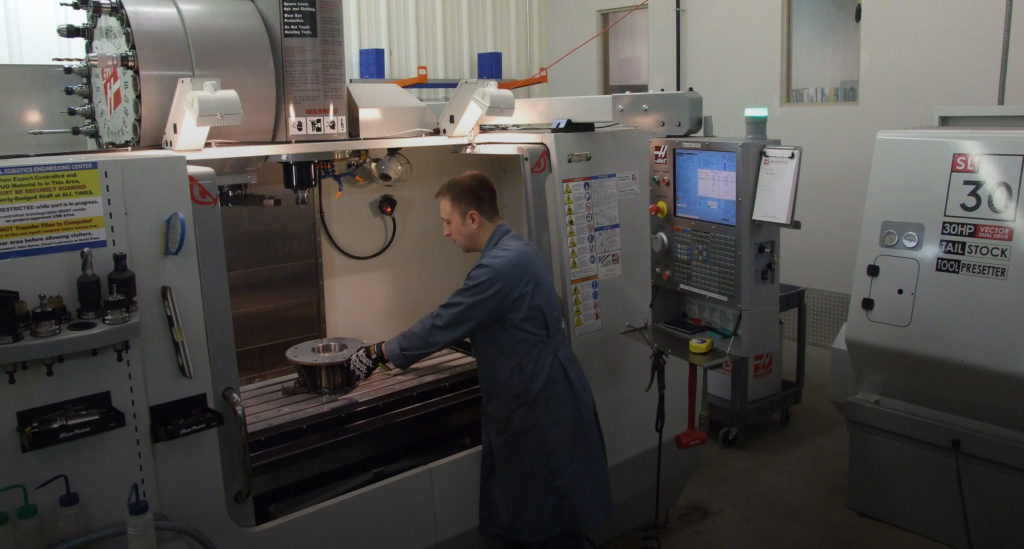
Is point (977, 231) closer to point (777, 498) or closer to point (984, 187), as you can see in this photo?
point (984, 187)

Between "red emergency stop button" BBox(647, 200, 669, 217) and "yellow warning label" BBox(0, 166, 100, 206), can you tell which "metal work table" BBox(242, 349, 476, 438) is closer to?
"yellow warning label" BBox(0, 166, 100, 206)

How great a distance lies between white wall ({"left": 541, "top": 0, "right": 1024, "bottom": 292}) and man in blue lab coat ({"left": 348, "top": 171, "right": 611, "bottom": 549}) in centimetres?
310

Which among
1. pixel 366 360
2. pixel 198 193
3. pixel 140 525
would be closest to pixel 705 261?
pixel 366 360

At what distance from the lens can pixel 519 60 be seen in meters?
6.37

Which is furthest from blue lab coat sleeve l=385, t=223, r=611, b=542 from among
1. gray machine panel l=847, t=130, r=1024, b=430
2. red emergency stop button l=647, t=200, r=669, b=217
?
red emergency stop button l=647, t=200, r=669, b=217

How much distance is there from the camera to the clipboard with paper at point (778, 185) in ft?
10.4

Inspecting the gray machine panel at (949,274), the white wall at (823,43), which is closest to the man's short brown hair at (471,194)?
the gray machine panel at (949,274)

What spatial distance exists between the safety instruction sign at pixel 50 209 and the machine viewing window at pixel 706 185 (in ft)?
8.06

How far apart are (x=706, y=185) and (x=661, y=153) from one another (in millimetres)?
297

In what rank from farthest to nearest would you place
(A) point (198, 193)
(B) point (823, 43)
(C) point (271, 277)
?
1. (B) point (823, 43)
2. (C) point (271, 277)
3. (A) point (198, 193)

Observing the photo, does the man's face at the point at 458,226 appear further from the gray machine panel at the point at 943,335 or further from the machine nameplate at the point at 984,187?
the machine nameplate at the point at 984,187

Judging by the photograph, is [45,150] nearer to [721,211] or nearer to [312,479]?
[312,479]

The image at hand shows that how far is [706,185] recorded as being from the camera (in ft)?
11.4

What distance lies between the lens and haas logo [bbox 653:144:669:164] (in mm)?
3637
